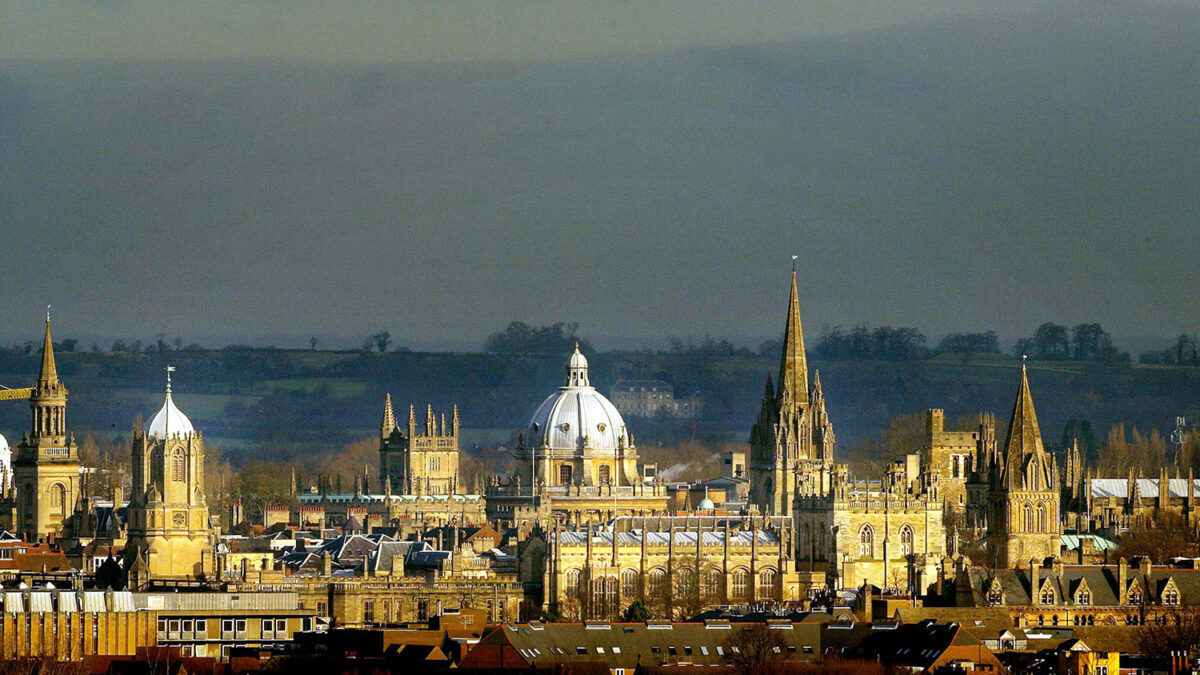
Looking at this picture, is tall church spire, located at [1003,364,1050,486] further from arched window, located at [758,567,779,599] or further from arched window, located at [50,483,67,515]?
arched window, located at [50,483,67,515]

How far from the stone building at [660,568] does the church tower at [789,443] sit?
43.6ft

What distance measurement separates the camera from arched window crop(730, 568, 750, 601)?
109562 millimetres

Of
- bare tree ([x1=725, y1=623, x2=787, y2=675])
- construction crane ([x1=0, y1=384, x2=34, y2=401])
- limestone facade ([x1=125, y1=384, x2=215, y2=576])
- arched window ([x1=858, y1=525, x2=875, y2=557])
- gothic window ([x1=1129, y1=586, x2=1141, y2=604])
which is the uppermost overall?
construction crane ([x1=0, y1=384, x2=34, y2=401])

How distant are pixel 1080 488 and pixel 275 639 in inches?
2176

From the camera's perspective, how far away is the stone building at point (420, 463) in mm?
145125

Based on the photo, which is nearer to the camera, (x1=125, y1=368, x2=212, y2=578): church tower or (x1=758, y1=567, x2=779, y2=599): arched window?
(x1=758, y1=567, x2=779, y2=599): arched window

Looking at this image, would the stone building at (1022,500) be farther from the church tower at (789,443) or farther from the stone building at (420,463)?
the stone building at (420,463)

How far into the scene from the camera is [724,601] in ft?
354

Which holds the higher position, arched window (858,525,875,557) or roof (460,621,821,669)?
arched window (858,525,875,557)

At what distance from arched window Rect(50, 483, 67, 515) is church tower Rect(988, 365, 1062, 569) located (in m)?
32.4

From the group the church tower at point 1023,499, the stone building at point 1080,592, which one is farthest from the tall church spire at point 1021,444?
the stone building at point 1080,592

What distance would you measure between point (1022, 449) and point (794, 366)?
16.5m

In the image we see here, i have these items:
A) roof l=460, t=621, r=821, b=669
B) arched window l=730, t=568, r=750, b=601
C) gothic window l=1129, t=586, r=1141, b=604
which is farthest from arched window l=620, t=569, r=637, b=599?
roof l=460, t=621, r=821, b=669

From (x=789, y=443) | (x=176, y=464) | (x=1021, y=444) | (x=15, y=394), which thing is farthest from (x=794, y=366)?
(x=15, y=394)
